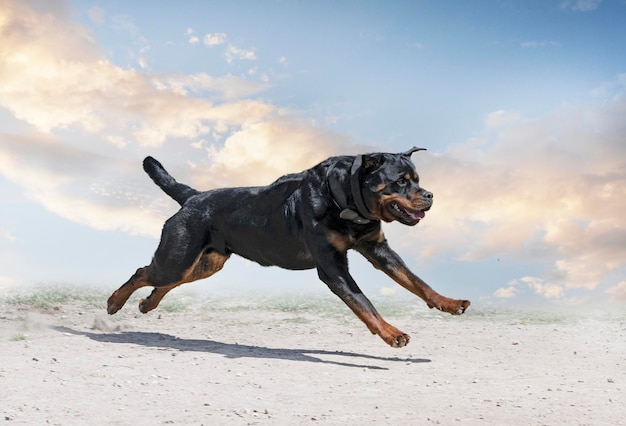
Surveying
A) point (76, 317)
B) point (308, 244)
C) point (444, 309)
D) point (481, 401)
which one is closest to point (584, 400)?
point (481, 401)

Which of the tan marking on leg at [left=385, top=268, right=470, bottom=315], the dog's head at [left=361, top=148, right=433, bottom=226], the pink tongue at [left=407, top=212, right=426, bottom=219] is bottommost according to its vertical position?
the tan marking on leg at [left=385, top=268, right=470, bottom=315]

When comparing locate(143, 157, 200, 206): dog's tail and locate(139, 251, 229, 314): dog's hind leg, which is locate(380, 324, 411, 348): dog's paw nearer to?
locate(139, 251, 229, 314): dog's hind leg

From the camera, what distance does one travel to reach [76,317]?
30.4 feet

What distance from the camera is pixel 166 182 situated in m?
8.15

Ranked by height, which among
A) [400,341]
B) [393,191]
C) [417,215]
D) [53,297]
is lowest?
[400,341]

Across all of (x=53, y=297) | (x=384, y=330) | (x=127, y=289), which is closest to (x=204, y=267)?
(x=127, y=289)

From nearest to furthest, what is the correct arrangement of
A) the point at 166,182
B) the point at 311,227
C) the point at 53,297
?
1. the point at 311,227
2. the point at 166,182
3. the point at 53,297

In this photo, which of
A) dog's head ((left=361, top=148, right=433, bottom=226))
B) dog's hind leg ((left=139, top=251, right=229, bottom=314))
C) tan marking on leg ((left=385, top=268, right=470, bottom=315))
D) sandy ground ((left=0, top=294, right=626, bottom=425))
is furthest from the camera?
dog's hind leg ((left=139, top=251, right=229, bottom=314))

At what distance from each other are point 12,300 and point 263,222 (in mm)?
4751

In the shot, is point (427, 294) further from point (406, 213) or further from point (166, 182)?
point (166, 182)

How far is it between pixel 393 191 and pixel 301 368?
163cm

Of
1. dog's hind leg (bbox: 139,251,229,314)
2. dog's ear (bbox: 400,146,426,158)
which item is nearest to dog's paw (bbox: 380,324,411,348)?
dog's ear (bbox: 400,146,426,158)

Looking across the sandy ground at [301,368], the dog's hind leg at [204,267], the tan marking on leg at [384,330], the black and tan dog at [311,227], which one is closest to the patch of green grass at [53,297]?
the sandy ground at [301,368]

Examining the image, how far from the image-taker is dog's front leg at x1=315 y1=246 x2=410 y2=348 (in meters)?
6.28
